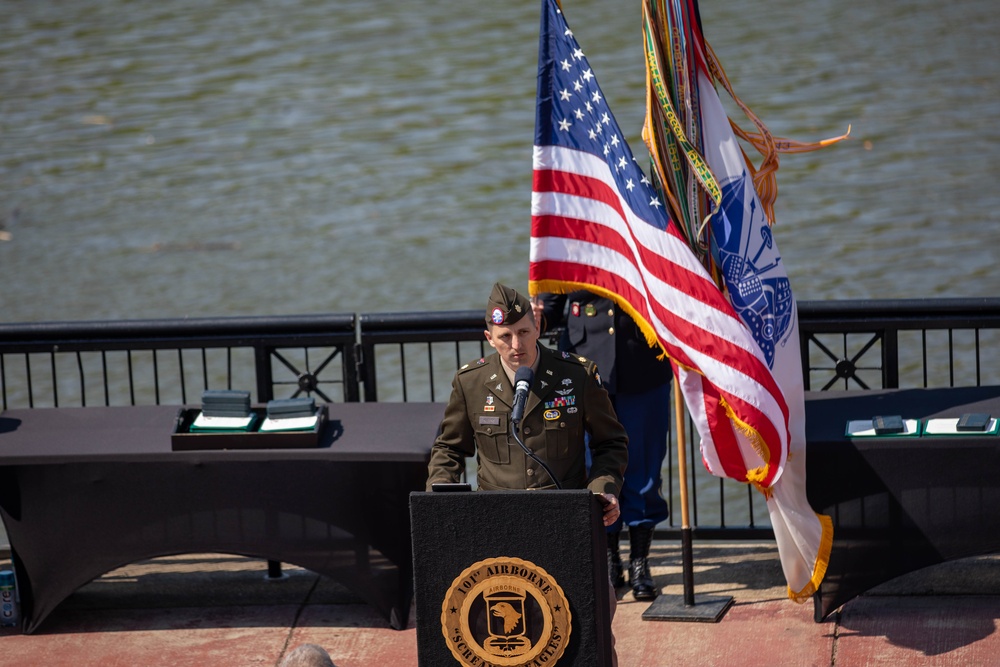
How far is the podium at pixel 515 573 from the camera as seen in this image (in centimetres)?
538

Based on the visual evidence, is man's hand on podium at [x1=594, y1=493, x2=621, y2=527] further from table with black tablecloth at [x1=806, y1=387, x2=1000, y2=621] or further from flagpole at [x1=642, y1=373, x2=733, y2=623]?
table with black tablecloth at [x1=806, y1=387, x2=1000, y2=621]

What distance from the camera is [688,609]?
7199 mm

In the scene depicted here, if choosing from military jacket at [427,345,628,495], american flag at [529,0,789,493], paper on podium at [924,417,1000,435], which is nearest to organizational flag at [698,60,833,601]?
american flag at [529,0,789,493]

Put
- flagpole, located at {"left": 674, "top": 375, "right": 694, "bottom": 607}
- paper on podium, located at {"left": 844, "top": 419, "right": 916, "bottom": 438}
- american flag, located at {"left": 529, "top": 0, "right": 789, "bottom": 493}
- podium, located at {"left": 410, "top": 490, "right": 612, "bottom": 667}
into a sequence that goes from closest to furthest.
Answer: podium, located at {"left": 410, "top": 490, "right": 612, "bottom": 667}
american flag, located at {"left": 529, "top": 0, "right": 789, "bottom": 493}
paper on podium, located at {"left": 844, "top": 419, "right": 916, "bottom": 438}
flagpole, located at {"left": 674, "top": 375, "right": 694, "bottom": 607}

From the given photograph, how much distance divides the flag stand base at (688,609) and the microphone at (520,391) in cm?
200

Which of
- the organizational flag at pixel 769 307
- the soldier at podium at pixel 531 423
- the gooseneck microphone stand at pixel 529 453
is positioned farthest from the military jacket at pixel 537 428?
the organizational flag at pixel 769 307

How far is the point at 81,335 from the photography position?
816 cm

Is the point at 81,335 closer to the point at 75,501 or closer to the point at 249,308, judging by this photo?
the point at 75,501

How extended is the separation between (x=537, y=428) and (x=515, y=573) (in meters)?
0.70

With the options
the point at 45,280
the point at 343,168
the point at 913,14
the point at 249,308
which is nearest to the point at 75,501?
the point at 249,308

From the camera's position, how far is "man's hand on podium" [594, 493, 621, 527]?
558cm

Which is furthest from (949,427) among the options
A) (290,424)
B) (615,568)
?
(290,424)

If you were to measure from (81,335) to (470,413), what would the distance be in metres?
2.97

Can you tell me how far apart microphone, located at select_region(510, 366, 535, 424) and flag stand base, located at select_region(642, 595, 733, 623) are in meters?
2.00
